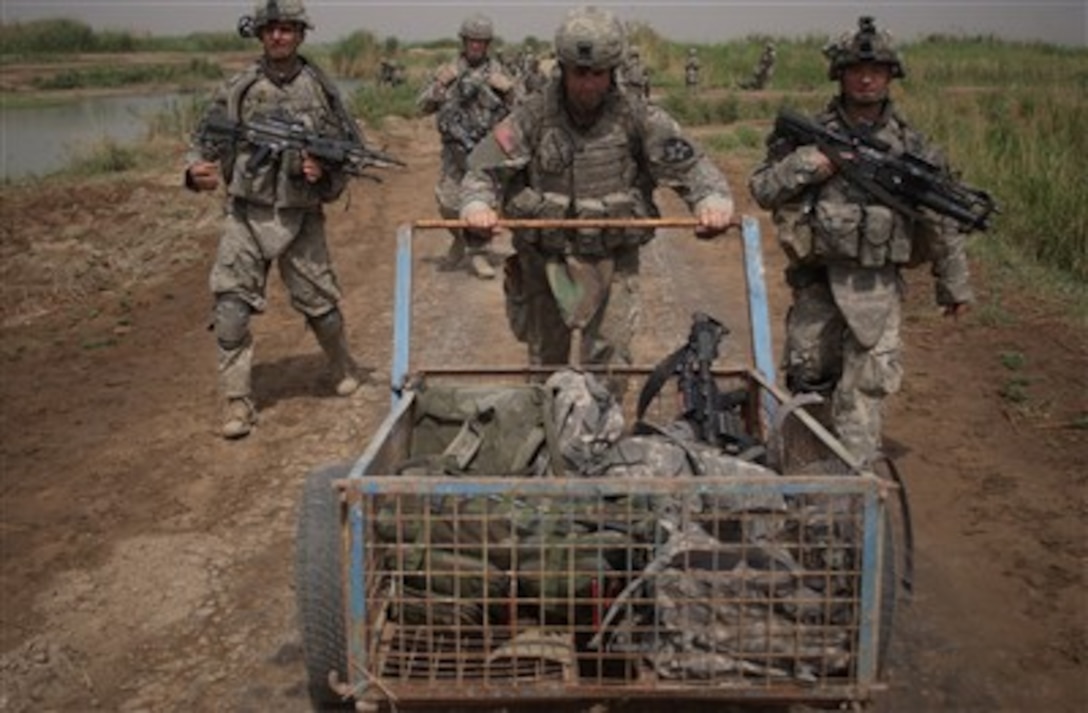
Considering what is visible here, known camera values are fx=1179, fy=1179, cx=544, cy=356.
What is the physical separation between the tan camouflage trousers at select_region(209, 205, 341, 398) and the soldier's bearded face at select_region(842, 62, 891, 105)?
2824mm

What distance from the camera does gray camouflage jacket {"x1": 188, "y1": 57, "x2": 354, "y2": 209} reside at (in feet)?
18.8

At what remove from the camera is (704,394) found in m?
3.79

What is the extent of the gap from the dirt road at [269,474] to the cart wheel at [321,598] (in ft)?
2.40

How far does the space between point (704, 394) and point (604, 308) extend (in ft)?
3.20

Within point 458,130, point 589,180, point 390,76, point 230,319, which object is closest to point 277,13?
point 230,319

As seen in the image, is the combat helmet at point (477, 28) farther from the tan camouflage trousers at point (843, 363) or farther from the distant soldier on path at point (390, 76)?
the distant soldier on path at point (390, 76)

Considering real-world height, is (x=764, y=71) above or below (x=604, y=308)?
above

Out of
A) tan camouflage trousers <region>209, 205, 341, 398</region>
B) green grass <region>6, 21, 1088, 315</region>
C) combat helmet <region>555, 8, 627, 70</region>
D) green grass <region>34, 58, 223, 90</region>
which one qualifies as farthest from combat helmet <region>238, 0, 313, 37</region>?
green grass <region>34, 58, 223, 90</region>

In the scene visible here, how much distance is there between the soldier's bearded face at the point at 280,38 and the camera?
18.4 ft

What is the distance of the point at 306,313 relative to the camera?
6184mm

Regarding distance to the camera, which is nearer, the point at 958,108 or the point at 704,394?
the point at 704,394

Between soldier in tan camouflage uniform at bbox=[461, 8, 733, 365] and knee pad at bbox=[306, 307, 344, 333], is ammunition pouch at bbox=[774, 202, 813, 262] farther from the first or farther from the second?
knee pad at bbox=[306, 307, 344, 333]

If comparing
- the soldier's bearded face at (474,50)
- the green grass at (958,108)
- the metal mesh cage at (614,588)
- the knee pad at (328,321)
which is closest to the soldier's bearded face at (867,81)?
the metal mesh cage at (614,588)

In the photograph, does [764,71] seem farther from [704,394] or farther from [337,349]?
[704,394]
